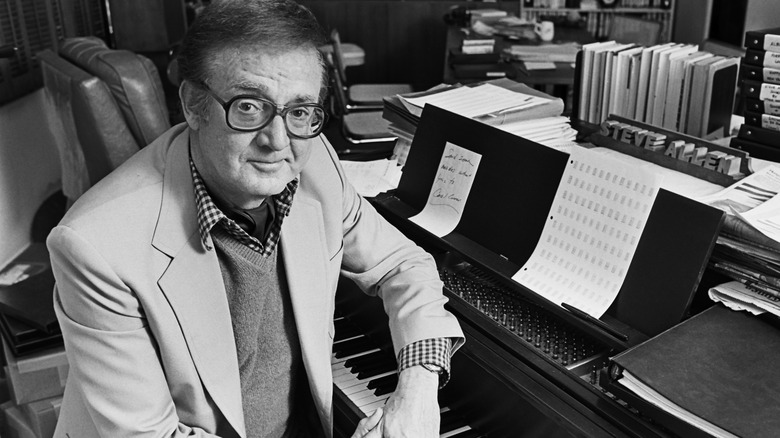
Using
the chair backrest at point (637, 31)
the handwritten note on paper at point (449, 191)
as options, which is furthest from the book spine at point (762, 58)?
the chair backrest at point (637, 31)

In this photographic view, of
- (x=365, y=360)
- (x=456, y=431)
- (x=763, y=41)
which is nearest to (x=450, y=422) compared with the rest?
(x=456, y=431)

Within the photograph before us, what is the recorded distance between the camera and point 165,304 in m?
1.29

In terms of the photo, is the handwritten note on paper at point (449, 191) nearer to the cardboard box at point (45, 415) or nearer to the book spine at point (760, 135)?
the book spine at point (760, 135)

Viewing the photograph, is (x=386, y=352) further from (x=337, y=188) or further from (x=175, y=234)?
(x=175, y=234)

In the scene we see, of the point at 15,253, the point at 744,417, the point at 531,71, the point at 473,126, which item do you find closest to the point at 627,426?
the point at 744,417

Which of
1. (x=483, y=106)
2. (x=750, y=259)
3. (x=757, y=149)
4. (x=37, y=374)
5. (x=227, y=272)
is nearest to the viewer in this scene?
(x=750, y=259)

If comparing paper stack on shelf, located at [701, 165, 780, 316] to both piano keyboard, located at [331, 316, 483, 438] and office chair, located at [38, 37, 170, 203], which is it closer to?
piano keyboard, located at [331, 316, 483, 438]

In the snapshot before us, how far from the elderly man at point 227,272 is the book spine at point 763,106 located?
920 mm

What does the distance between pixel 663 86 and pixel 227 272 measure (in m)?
1.38

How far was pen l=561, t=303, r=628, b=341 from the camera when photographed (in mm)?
1300

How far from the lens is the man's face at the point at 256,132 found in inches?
48.3

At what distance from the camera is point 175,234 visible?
131 cm

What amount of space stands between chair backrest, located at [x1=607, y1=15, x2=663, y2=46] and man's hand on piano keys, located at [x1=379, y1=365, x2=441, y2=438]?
3736mm

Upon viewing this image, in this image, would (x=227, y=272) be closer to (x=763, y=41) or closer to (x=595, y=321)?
(x=595, y=321)
